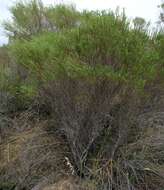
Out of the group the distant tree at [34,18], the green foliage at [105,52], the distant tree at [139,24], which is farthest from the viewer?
the distant tree at [34,18]

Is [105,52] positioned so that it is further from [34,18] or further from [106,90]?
[34,18]

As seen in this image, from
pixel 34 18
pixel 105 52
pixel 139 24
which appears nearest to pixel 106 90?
pixel 105 52

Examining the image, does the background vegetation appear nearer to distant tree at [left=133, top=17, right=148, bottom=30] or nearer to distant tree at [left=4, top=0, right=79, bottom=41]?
distant tree at [left=133, top=17, right=148, bottom=30]

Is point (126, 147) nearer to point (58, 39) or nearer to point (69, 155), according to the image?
point (69, 155)

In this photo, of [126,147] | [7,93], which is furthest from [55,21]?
[126,147]

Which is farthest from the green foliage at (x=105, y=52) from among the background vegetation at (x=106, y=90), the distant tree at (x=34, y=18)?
the distant tree at (x=34, y=18)

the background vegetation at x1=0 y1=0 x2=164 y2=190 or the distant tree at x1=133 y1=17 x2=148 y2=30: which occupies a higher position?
the distant tree at x1=133 y1=17 x2=148 y2=30

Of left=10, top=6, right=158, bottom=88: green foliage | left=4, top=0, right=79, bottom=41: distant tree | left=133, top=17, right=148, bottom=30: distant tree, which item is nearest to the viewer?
left=10, top=6, right=158, bottom=88: green foliage

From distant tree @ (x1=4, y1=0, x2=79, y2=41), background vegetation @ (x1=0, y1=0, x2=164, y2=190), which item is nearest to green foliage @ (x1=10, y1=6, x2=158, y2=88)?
background vegetation @ (x1=0, y1=0, x2=164, y2=190)

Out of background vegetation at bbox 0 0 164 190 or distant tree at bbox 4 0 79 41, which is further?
distant tree at bbox 4 0 79 41

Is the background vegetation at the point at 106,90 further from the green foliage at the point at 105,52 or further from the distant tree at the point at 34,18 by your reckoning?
the distant tree at the point at 34,18

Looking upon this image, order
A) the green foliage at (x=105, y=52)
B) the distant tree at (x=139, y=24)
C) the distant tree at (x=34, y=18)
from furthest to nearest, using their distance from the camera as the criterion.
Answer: the distant tree at (x=34, y=18)
the distant tree at (x=139, y=24)
the green foliage at (x=105, y=52)

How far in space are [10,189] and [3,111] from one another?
192 cm

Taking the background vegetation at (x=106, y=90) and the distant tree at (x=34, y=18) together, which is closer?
the background vegetation at (x=106, y=90)
